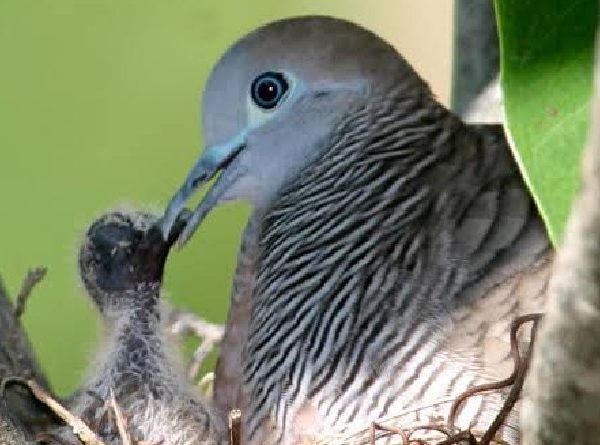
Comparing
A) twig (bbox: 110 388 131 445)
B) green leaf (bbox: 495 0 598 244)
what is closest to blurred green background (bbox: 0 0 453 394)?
twig (bbox: 110 388 131 445)

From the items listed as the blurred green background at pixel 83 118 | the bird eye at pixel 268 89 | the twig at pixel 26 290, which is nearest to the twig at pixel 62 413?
the twig at pixel 26 290

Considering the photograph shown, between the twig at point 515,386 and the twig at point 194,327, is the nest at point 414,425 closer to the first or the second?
the twig at point 515,386

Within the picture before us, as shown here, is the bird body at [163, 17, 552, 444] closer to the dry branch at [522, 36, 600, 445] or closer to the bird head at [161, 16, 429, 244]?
the bird head at [161, 16, 429, 244]

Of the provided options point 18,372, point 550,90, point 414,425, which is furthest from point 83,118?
point 550,90

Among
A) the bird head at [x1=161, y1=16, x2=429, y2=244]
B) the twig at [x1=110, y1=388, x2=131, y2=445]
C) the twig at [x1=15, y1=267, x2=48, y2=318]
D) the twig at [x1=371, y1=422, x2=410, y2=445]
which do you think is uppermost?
the bird head at [x1=161, y1=16, x2=429, y2=244]

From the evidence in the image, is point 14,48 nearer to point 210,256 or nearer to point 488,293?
point 210,256

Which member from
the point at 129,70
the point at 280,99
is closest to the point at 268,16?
the point at 129,70
